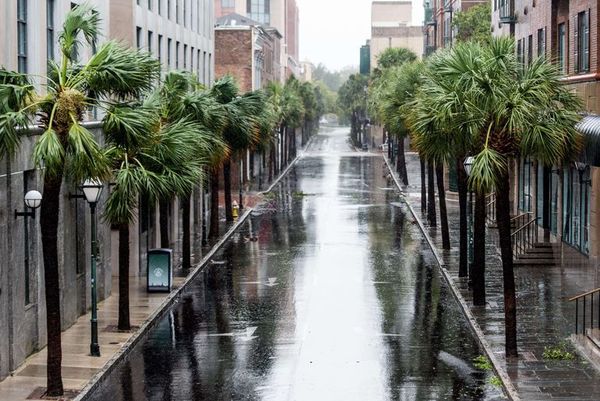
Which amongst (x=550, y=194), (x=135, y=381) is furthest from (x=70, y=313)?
(x=550, y=194)

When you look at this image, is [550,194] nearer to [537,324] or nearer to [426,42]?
[537,324]

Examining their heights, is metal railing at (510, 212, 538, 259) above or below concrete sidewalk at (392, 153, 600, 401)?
above

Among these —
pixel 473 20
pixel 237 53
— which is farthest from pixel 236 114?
pixel 237 53

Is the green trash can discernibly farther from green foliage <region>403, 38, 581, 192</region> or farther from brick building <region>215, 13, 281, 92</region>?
brick building <region>215, 13, 281, 92</region>

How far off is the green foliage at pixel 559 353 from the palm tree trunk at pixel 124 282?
1025cm

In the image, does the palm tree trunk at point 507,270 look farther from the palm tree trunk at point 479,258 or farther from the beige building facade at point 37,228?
the beige building facade at point 37,228

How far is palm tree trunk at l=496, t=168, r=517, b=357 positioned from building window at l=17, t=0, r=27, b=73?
11209 millimetres

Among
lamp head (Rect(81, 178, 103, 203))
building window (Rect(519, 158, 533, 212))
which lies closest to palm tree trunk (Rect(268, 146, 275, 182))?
building window (Rect(519, 158, 533, 212))

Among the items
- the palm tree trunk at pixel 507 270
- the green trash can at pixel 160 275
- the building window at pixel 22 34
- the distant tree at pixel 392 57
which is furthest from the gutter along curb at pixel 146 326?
the distant tree at pixel 392 57

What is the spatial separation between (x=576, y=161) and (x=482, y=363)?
30.9 ft

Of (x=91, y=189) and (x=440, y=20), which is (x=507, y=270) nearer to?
(x=91, y=189)

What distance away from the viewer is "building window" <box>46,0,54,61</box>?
28969 mm

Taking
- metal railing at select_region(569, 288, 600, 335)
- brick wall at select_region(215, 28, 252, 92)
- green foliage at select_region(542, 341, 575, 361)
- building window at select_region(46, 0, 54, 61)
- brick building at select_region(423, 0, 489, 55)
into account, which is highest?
brick building at select_region(423, 0, 489, 55)

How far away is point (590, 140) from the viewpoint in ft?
93.7
